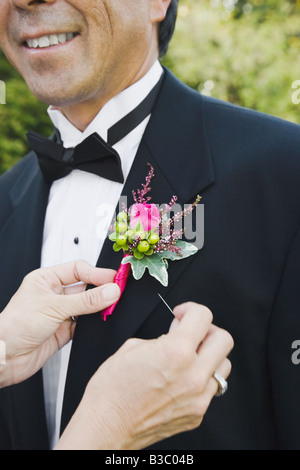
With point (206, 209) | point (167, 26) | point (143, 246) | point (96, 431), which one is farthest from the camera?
point (167, 26)

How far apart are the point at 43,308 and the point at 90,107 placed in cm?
89

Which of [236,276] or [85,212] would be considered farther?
[85,212]

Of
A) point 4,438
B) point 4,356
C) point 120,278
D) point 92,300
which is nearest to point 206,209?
point 120,278

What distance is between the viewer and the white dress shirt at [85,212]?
1.89m

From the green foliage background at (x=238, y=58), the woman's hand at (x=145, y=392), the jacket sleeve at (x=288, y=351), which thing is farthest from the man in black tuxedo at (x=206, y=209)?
the green foliage background at (x=238, y=58)

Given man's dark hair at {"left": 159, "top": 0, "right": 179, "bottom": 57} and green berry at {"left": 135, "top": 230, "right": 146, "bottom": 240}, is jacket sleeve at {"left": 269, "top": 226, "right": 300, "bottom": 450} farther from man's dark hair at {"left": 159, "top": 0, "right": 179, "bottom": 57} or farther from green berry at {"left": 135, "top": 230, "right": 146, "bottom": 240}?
man's dark hair at {"left": 159, "top": 0, "right": 179, "bottom": 57}

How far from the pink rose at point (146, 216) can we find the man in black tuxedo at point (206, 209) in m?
0.13

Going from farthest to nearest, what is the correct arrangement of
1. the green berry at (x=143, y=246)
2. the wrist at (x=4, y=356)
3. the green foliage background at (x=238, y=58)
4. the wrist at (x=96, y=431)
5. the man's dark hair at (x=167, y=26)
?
the green foliage background at (x=238, y=58), the man's dark hair at (x=167, y=26), the wrist at (x=4, y=356), the green berry at (x=143, y=246), the wrist at (x=96, y=431)

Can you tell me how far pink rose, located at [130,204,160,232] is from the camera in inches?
60.7

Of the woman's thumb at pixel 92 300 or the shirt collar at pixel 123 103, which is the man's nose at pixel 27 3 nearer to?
the shirt collar at pixel 123 103

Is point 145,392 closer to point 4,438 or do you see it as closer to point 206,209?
point 206,209

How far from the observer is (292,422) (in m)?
1.60

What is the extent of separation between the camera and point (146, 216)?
1.55m

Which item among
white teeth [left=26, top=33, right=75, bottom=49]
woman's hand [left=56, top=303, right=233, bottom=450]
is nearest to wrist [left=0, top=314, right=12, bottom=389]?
woman's hand [left=56, top=303, right=233, bottom=450]
